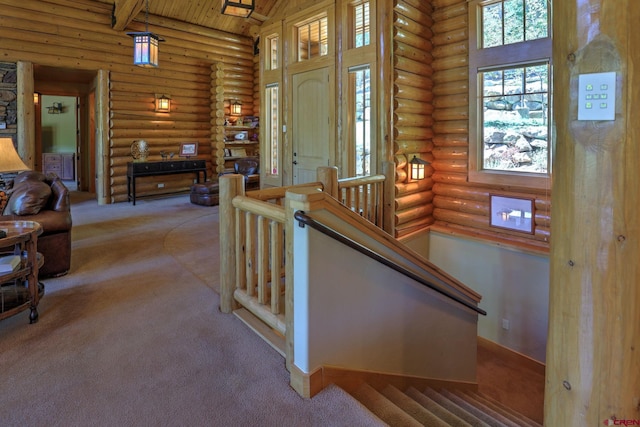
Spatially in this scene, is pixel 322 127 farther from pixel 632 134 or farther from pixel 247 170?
pixel 632 134

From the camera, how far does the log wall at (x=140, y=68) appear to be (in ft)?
21.3

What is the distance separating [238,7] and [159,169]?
4.47 m

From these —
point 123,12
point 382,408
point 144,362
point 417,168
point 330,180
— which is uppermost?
point 123,12

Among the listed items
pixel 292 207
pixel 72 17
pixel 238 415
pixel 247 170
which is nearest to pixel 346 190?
pixel 292 207

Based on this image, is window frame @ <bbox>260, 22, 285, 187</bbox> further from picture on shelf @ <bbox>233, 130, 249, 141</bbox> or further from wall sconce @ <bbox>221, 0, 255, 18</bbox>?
picture on shelf @ <bbox>233, 130, 249, 141</bbox>

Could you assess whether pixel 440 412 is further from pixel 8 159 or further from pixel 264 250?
pixel 8 159

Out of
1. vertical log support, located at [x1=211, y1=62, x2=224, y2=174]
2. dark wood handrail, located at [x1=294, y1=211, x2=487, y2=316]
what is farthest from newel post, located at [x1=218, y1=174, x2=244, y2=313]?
vertical log support, located at [x1=211, y1=62, x2=224, y2=174]

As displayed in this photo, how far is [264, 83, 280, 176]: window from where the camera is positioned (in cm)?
665

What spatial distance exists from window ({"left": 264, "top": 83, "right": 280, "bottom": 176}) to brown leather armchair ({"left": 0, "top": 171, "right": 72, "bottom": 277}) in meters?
3.48

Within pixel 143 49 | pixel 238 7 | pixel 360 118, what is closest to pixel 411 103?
pixel 360 118

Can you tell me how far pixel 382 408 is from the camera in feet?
6.61

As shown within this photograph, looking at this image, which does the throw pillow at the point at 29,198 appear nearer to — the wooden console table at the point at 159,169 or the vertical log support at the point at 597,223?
Result: the wooden console table at the point at 159,169

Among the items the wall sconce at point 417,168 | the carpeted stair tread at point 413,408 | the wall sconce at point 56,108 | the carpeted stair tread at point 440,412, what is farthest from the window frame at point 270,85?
the wall sconce at point 56,108

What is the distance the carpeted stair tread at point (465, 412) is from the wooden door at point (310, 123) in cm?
357
